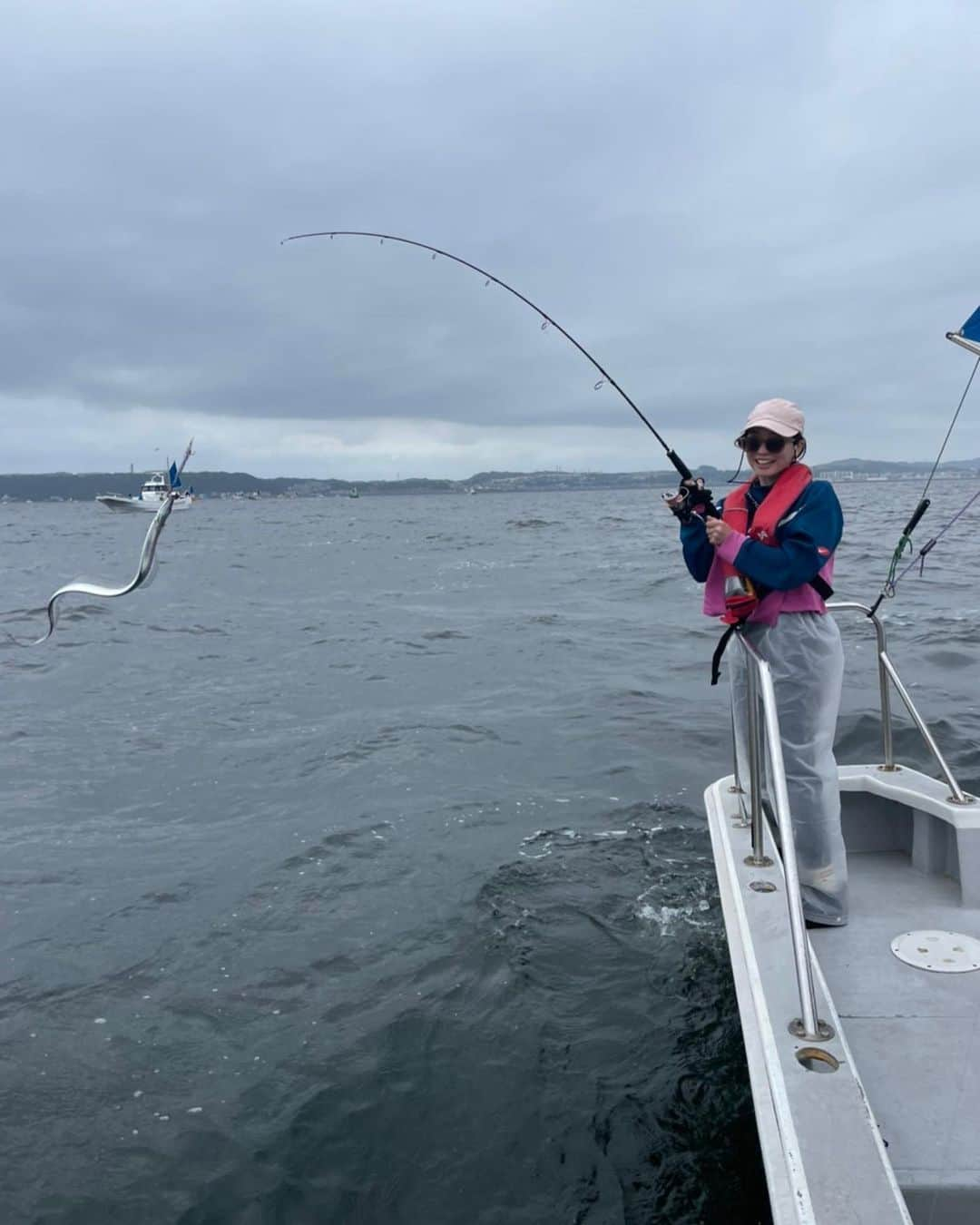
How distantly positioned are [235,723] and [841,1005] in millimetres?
7952

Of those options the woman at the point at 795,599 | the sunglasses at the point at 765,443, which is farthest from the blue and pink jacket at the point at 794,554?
the sunglasses at the point at 765,443

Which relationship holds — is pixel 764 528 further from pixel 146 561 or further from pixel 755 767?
pixel 146 561

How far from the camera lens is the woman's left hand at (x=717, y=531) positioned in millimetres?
3648

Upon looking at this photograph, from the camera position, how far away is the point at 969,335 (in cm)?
469

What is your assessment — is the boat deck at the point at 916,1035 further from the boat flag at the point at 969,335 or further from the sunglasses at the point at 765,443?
the boat flag at the point at 969,335

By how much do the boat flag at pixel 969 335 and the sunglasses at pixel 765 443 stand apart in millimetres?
1509

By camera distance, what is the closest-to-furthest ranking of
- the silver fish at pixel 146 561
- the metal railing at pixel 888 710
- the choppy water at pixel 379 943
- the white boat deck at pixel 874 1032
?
the white boat deck at pixel 874 1032
the choppy water at pixel 379 943
the silver fish at pixel 146 561
the metal railing at pixel 888 710

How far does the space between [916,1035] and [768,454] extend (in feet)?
6.83

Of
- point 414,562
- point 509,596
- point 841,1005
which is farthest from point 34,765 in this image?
point 414,562

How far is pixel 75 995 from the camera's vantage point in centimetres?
495

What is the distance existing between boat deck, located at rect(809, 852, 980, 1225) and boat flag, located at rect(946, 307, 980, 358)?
2525 millimetres

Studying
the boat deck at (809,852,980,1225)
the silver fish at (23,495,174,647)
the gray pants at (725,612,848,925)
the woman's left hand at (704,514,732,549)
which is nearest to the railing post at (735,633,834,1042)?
the boat deck at (809,852,980,1225)

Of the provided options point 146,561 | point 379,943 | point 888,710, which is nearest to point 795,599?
point 888,710

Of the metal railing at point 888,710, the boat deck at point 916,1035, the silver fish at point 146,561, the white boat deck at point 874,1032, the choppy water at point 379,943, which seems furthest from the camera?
the metal railing at point 888,710
